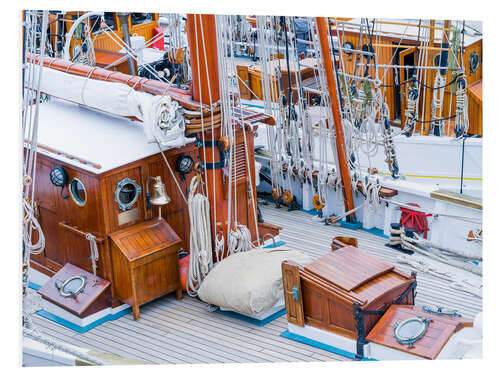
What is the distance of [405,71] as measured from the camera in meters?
11.5

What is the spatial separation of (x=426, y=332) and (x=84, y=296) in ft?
9.03

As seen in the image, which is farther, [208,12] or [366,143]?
[366,143]

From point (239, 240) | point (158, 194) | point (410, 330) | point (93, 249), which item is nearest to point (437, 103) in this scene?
point (239, 240)

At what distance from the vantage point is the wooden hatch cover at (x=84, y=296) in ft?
25.9

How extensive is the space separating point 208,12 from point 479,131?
3987 mm

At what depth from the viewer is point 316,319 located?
7.43 m

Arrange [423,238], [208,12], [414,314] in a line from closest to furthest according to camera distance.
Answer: [414,314] < [208,12] < [423,238]

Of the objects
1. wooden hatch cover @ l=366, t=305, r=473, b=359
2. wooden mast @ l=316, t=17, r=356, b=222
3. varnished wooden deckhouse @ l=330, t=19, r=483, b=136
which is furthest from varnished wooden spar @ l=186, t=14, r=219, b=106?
varnished wooden deckhouse @ l=330, t=19, r=483, b=136

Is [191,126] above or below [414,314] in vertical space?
above

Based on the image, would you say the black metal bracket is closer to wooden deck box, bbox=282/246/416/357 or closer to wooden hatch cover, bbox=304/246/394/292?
wooden deck box, bbox=282/246/416/357

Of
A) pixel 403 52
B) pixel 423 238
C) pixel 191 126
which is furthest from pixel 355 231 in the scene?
pixel 403 52

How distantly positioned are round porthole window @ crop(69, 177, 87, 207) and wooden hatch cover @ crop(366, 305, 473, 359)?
102 inches

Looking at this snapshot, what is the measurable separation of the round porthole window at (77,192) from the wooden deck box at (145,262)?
1.27ft

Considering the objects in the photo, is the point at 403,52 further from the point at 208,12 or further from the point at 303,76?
the point at 208,12
